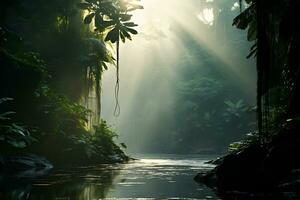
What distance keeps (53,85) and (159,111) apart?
4224cm

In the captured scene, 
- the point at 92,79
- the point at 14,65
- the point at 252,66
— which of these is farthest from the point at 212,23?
Result: the point at 14,65

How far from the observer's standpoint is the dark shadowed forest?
7770mm

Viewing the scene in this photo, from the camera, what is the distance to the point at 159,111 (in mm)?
64250

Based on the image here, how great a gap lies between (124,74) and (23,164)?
185ft

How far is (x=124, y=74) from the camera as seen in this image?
229 feet

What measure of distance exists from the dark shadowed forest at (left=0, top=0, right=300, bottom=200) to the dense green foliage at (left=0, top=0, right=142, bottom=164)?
0.05 meters

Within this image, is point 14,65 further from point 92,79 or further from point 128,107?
point 128,107

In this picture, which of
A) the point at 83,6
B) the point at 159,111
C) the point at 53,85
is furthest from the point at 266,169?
the point at 159,111

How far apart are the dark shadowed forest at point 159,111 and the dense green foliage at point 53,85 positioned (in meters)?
0.05

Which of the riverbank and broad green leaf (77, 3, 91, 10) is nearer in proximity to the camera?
broad green leaf (77, 3, 91, 10)

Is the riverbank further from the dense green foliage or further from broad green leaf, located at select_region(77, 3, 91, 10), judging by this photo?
the dense green foliage

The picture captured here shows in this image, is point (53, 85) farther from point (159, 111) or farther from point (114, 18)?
point (159, 111)

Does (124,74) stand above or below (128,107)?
above

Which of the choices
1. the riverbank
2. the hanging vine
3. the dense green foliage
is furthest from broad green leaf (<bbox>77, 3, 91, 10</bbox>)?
the dense green foliage
